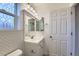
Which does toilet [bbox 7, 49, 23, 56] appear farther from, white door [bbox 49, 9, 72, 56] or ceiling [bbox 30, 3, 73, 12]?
ceiling [bbox 30, 3, 73, 12]

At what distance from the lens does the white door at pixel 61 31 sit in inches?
59.1

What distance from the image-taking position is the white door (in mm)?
1501

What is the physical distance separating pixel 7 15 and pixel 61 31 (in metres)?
0.86

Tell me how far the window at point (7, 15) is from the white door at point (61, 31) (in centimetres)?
62

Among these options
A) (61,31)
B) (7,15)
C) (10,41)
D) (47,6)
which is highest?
(47,6)

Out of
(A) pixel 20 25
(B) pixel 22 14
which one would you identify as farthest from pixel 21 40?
(B) pixel 22 14

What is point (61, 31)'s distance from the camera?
→ 153cm

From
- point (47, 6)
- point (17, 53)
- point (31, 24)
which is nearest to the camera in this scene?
point (17, 53)

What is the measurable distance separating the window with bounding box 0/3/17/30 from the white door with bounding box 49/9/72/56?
2.02 feet

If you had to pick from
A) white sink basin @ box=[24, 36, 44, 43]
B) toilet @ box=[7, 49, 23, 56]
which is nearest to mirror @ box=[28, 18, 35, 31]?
white sink basin @ box=[24, 36, 44, 43]

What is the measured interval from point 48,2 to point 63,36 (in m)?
0.58

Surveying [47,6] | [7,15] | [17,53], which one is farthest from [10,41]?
[47,6]

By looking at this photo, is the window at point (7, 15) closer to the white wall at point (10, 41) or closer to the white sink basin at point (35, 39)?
the white wall at point (10, 41)

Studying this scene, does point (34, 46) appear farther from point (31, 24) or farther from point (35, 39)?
point (31, 24)
